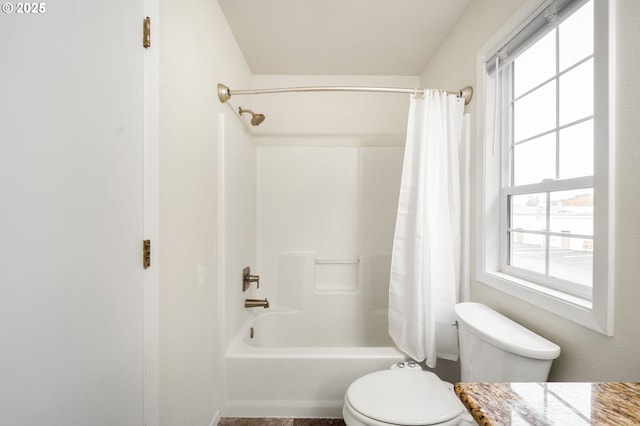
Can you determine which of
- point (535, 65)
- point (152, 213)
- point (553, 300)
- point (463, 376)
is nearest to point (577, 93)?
point (535, 65)

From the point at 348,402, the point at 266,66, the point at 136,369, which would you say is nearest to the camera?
the point at 136,369

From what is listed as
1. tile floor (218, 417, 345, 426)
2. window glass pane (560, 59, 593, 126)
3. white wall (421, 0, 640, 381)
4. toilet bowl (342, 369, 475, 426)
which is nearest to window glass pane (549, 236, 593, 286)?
white wall (421, 0, 640, 381)

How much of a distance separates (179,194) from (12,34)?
63cm

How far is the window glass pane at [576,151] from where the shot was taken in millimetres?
970

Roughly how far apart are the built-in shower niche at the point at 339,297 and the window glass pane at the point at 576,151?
161 cm

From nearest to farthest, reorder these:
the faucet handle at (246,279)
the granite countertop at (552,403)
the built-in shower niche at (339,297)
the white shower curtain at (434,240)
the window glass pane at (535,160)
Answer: the granite countertop at (552,403) < the window glass pane at (535,160) < the white shower curtain at (434,240) < the faucet handle at (246,279) < the built-in shower niche at (339,297)

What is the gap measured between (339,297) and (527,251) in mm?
1530

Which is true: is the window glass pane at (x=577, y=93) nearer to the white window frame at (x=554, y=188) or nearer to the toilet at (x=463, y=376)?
the white window frame at (x=554, y=188)

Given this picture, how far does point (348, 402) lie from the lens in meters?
1.13

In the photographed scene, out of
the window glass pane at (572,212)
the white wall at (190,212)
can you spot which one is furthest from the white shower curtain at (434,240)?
the white wall at (190,212)

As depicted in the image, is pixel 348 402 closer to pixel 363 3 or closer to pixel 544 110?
pixel 544 110

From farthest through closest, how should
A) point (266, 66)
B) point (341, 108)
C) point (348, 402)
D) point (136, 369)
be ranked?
1. point (341, 108)
2. point (266, 66)
3. point (348, 402)
4. point (136, 369)

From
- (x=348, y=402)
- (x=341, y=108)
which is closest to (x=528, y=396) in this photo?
(x=348, y=402)

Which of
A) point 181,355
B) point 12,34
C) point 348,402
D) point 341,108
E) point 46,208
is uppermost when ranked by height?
point 341,108
